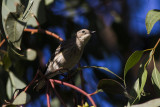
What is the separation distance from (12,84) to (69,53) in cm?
74

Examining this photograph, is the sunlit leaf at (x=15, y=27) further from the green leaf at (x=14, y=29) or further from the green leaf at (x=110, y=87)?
the green leaf at (x=110, y=87)

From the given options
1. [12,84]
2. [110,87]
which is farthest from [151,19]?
[12,84]

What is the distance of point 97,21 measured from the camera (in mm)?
3264

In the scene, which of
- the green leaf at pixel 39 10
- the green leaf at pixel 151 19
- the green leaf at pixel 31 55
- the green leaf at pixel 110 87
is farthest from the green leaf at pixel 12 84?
the green leaf at pixel 151 19

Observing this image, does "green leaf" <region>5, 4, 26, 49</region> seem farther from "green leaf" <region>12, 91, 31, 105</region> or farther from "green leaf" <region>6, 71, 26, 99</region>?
"green leaf" <region>6, 71, 26, 99</region>

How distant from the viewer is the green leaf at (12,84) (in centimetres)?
195

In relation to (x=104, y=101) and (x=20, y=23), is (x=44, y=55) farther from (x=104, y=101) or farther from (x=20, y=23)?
(x=20, y=23)

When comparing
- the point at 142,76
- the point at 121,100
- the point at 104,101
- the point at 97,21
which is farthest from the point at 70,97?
the point at 142,76

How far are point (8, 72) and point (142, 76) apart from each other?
3.67ft

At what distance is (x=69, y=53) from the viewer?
2562mm

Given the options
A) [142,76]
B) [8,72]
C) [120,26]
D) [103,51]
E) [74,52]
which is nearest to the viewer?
[142,76]

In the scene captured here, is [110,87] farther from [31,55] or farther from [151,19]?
[31,55]

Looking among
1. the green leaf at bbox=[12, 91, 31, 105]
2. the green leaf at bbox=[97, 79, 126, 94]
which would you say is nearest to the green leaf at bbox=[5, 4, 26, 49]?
the green leaf at bbox=[12, 91, 31, 105]

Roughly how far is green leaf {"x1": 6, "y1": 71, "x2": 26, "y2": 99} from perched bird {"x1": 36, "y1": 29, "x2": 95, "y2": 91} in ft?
1.61
